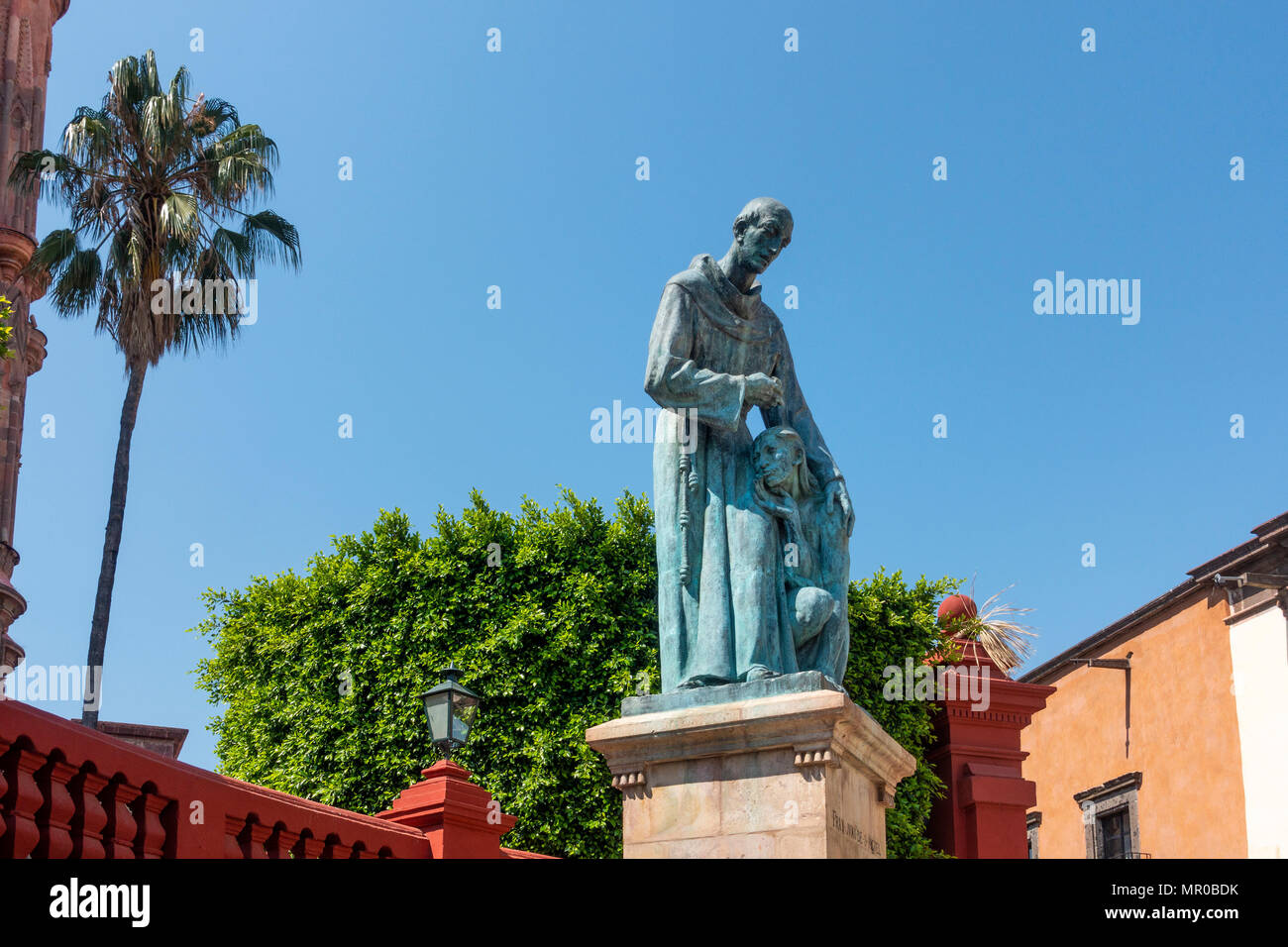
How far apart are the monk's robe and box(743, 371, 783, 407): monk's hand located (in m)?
0.04

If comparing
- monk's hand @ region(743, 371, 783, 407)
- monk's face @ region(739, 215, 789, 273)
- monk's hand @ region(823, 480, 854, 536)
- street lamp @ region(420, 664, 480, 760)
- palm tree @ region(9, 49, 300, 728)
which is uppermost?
palm tree @ region(9, 49, 300, 728)

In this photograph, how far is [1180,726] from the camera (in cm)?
2708

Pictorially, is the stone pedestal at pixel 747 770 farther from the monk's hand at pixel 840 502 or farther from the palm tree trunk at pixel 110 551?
the palm tree trunk at pixel 110 551

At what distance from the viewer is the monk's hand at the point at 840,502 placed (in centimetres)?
688

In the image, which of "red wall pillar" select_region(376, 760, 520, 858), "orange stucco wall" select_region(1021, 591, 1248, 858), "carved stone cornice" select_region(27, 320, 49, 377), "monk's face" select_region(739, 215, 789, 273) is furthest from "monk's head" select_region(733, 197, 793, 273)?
"carved stone cornice" select_region(27, 320, 49, 377)

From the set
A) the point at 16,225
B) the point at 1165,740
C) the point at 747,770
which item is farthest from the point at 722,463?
the point at 16,225

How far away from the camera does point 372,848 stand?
25.5ft

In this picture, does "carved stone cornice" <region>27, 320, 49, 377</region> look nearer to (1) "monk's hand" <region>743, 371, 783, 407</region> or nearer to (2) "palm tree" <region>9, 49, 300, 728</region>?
(2) "palm tree" <region>9, 49, 300, 728</region>

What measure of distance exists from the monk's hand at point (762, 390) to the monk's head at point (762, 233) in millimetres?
612

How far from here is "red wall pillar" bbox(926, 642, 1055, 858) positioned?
17.4 meters

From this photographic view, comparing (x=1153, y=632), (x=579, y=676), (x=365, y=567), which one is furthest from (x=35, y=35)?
(x=1153, y=632)

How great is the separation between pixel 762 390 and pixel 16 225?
81.8 ft
